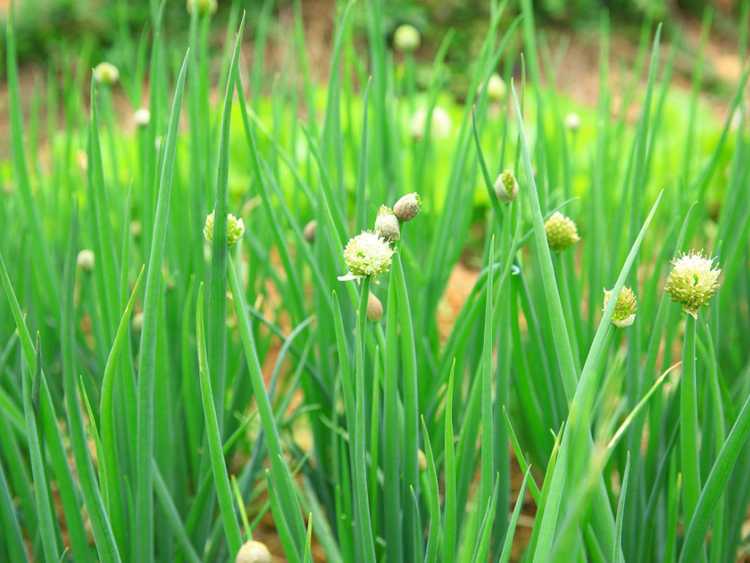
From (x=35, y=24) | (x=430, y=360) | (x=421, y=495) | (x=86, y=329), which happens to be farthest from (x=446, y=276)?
(x=35, y=24)

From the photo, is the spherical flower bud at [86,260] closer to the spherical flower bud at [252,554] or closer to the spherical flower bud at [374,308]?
the spherical flower bud at [374,308]

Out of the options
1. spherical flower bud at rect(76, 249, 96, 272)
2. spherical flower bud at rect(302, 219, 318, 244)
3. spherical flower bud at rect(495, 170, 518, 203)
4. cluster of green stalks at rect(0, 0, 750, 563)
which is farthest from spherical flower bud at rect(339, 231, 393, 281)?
spherical flower bud at rect(76, 249, 96, 272)

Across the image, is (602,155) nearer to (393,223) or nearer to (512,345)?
(512,345)

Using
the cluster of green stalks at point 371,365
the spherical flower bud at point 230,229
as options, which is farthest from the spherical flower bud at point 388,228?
the spherical flower bud at point 230,229

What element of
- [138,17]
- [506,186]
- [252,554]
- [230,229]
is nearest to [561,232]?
[506,186]

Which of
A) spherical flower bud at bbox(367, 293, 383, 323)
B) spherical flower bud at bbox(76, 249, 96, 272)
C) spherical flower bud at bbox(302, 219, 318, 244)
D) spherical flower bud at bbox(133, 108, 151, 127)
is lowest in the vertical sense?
spherical flower bud at bbox(76, 249, 96, 272)

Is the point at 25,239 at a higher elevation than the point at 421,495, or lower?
higher

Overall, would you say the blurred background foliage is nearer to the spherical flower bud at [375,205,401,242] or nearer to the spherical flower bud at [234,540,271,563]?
the spherical flower bud at [375,205,401,242]

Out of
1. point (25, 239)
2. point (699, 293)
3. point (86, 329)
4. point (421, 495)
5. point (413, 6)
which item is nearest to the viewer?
point (699, 293)
